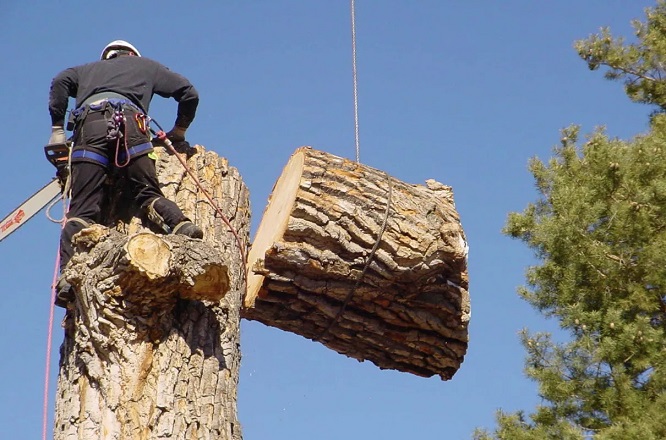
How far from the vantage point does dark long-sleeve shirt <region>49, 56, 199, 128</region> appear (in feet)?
17.2

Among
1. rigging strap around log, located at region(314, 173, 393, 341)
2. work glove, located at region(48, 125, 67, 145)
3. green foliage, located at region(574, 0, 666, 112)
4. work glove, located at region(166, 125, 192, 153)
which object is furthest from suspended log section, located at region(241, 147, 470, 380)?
green foliage, located at region(574, 0, 666, 112)

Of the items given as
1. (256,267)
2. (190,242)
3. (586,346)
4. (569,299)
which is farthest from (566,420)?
(190,242)

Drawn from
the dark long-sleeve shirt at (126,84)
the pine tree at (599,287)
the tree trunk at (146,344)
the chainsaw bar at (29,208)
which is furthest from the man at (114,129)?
the pine tree at (599,287)

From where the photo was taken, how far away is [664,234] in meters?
6.23

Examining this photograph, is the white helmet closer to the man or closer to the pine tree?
the man

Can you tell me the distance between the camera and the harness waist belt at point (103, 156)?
16.1 ft

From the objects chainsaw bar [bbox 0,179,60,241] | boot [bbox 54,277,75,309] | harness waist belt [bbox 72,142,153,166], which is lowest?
boot [bbox 54,277,75,309]

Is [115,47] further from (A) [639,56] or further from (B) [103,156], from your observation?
(A) [639,56]

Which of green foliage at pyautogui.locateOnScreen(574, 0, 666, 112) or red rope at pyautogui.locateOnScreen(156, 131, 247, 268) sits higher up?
green foliage at pyautogui.locateOnScreen(574, 0, 666, 112)

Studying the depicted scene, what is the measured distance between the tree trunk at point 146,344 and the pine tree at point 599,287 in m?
2.10

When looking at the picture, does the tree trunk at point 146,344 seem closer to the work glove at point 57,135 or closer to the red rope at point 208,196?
the red rope at point 208,196

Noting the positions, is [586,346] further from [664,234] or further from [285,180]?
[285,180]

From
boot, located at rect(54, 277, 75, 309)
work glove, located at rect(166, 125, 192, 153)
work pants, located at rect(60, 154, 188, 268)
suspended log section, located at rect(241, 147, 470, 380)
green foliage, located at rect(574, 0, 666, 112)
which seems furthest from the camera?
green foliage, located at rect(574, 0, 666, 112)

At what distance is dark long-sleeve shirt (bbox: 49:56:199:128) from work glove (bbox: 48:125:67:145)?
0.03 metres
